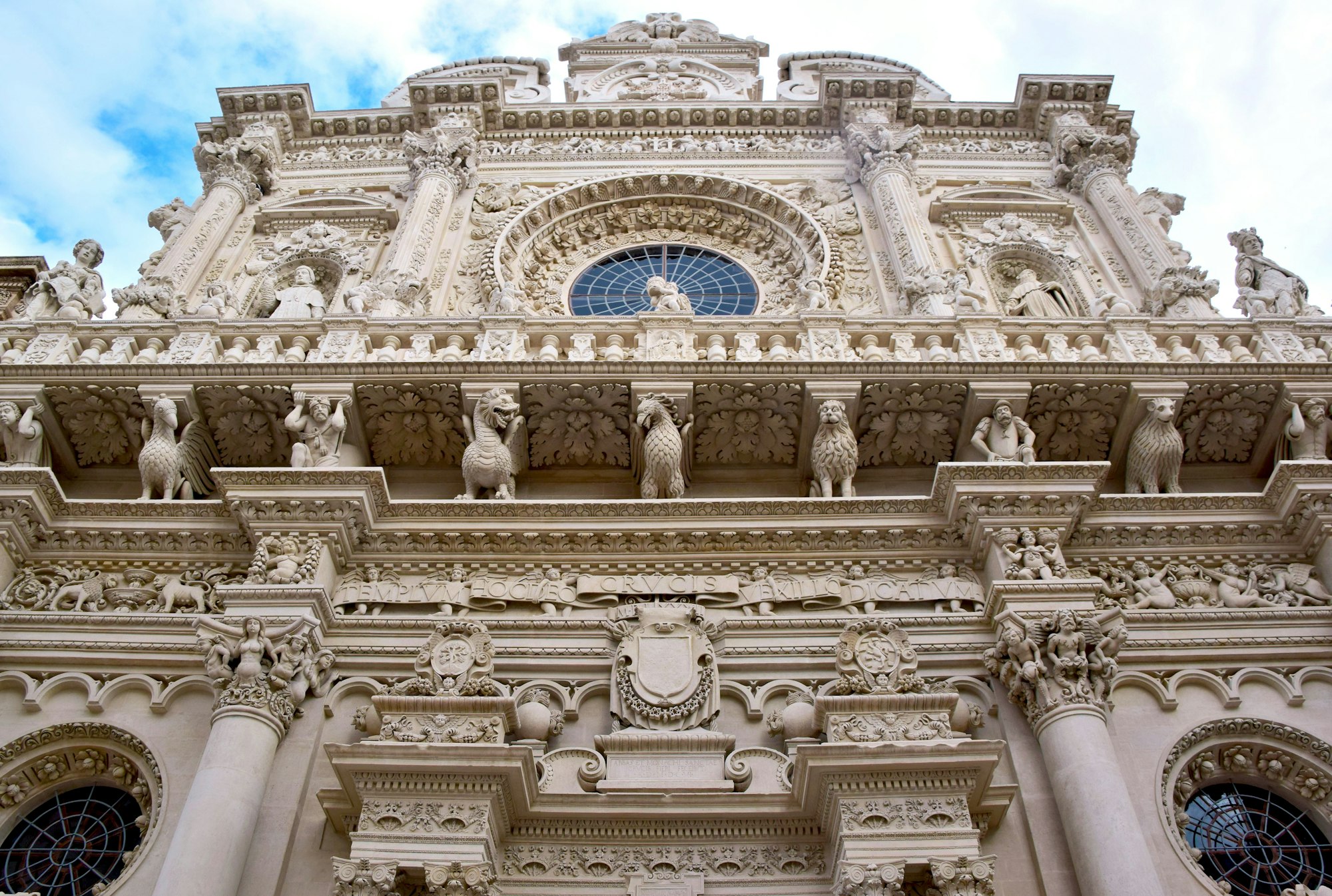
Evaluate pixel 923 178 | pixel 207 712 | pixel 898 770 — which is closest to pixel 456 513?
pixel 207 712

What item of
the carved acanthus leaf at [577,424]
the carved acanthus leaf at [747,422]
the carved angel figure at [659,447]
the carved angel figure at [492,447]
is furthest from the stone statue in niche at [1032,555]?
the carved angel figure at [492,447]

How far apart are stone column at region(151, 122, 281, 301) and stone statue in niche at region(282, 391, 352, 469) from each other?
5.49m

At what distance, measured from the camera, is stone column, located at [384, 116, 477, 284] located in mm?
15234

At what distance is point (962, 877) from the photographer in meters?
7.16

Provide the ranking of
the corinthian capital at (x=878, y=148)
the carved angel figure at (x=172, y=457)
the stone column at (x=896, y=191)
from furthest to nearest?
the corinthian capital at (x=878, y=148) < the stone column at (x=896, y=191) < the carved angel figure at (x=172, y=457)

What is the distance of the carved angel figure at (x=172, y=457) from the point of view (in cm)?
1032

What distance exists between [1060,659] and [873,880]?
2.39 meters

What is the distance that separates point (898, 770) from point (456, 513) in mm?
4670

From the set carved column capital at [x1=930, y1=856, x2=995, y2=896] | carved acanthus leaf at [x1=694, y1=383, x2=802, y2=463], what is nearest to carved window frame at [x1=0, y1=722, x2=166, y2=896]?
carved acanthus leaf at [x1=694, y1=383, x2=802, y2=463]

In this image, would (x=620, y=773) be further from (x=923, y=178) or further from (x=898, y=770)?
(x=923, y=178)

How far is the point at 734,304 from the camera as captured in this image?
16516 millimetres

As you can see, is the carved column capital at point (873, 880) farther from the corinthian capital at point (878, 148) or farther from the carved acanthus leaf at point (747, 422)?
the corinthian capital at point (878, 148)

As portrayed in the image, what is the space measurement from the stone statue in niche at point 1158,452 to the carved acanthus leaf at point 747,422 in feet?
11.0

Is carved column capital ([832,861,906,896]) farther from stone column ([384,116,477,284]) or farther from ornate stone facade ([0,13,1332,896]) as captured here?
stone column ([384,116,477,284])
